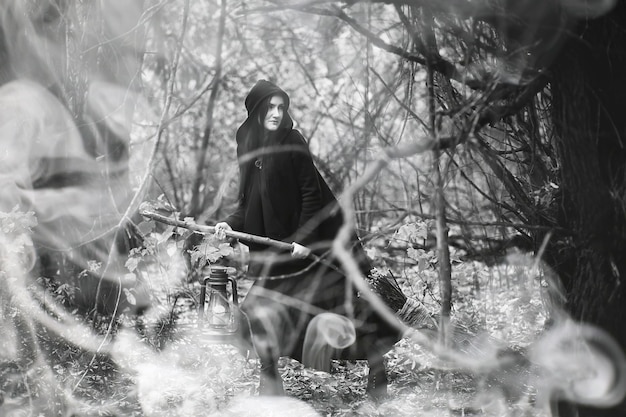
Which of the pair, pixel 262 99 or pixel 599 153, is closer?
pixel 599 153

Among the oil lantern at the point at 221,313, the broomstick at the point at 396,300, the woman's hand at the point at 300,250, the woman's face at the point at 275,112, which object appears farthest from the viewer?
the oil lantern at the point at 221,313

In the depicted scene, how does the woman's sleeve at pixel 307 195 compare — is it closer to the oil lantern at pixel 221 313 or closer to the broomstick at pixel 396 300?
the broomstick at pixel 396 300

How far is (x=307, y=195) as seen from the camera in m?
3.81

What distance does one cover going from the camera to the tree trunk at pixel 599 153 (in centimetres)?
276

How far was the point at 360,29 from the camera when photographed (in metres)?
3.07

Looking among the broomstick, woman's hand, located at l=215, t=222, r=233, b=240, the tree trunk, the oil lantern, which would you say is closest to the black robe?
the broomstick

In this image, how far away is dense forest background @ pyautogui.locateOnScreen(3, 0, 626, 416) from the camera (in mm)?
2807

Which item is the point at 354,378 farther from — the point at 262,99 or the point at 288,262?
the point at 262,99

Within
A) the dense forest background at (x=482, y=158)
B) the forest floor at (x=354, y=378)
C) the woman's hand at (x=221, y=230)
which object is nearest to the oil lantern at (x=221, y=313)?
the forest floor at (x=354, y=378)

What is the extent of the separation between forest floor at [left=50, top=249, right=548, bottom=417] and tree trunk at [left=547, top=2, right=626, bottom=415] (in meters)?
0.58

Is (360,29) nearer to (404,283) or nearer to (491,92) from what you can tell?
(491,92)

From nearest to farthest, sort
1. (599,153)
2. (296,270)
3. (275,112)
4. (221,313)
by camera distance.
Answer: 1. (599,153)
2. (275,112)
3. (296,270)
4. (221,313)

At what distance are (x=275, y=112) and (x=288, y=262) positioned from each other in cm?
92

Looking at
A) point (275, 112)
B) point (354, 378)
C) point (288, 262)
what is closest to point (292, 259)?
point (288, 262)
